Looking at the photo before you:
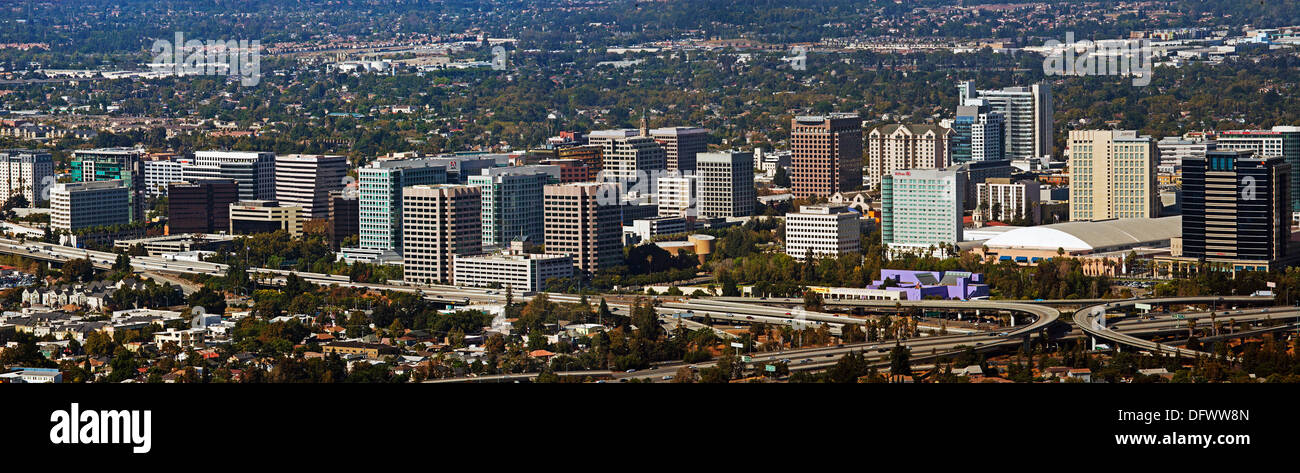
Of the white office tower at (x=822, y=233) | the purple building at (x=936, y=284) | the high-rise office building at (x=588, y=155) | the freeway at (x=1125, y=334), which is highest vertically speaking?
the high-rise office building at (x=588, y=155)

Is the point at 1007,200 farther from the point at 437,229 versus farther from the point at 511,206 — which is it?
the point at 437,229

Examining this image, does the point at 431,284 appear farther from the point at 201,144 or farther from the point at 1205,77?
the point at 1205,77

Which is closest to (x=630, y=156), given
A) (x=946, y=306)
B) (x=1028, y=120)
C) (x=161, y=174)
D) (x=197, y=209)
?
(x=197, y=209)

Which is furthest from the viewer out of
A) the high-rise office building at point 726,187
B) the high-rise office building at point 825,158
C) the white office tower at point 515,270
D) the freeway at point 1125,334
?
the high-rise office building at point 825,158

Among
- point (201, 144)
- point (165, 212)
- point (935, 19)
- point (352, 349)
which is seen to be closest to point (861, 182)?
point (165, 212)

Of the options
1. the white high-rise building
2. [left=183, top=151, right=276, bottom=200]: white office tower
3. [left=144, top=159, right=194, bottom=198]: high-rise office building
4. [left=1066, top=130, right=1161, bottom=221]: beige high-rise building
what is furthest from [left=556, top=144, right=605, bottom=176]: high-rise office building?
[left=1066, top=130, right=1161, bottom=221]: beige high-rise building

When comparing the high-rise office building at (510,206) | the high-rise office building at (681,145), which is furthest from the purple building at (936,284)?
the high-rise office building at (681,145)

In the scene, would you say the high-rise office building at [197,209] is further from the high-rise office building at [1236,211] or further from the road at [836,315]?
the high-rise office building at [1236,211]
